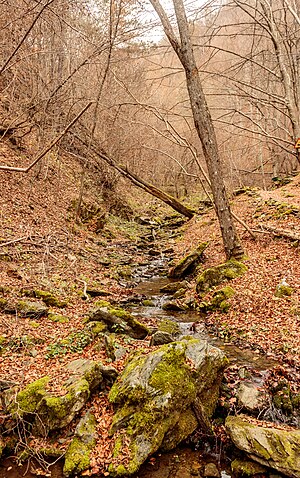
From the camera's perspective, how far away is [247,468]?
3639 millimetres

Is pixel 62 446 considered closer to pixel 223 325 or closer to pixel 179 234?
pixel 223 325

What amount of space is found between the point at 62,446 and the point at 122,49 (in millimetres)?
14025

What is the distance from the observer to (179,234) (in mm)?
17141

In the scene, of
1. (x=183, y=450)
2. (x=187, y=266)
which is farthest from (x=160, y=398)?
(x=187, y=266)

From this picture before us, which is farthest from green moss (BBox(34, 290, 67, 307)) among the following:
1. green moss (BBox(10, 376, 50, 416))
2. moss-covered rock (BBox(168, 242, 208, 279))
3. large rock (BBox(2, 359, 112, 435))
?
moss-covered rock (BBox(168, 242, 208, 279))

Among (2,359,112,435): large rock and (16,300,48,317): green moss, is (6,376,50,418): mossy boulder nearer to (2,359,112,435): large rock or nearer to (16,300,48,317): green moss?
(2,359,112,435): large rock

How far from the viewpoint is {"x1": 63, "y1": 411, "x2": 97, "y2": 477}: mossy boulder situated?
374cm

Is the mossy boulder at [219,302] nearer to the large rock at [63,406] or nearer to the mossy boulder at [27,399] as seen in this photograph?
the large rock at [63,406]

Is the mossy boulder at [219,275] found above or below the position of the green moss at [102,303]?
above

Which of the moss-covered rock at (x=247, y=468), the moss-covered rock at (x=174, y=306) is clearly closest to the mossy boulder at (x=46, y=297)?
the moss-covered rock at (x=174, y=306)

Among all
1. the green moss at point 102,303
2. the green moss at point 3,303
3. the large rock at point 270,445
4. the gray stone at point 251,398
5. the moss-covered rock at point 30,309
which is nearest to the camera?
the large rock at point 270,445

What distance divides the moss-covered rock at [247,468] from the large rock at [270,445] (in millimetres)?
67

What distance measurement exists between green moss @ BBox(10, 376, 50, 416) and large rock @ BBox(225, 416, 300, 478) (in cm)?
241

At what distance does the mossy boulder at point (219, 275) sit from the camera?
27.6 feet
